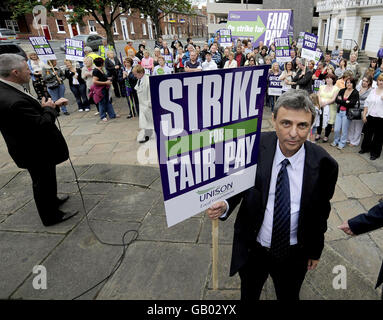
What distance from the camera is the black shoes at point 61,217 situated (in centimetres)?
334

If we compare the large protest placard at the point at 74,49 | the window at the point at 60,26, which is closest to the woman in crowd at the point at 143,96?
the large protest placard at the point at 74,49

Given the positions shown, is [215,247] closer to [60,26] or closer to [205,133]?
[205,133]

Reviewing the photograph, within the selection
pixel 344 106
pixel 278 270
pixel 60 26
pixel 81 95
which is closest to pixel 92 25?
pixel 60 26

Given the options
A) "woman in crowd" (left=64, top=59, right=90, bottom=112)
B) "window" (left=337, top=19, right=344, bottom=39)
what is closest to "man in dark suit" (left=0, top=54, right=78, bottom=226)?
"woman in crowd" (left=64, top=59, right=90, bottom=112)

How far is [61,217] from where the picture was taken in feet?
11.2

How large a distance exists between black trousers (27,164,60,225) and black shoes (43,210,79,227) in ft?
0.07

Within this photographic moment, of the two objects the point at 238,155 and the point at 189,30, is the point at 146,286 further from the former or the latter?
the point at 189,30

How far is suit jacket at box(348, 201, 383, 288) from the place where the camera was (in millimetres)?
1786

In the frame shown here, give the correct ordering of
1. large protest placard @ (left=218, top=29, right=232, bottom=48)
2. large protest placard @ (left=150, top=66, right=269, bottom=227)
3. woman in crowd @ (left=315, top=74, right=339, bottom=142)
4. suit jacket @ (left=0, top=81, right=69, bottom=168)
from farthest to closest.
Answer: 1. large protest placard @ (left=218, top=29, right=232, bottom=48)
2. woman in crowd @ (left=315, top=74, right=339, bottom=142)
3. suit jacket @ (left=0, top=81, right=69, bottom=168)
4. large protest placard @ (left=150, top=66, right=269, bottom=227)

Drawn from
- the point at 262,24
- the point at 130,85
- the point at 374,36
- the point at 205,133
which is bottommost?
the point at 130,85

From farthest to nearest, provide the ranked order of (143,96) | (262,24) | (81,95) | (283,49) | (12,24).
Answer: (12,24)
(262,24)
(81,95)
(283,49)
(143,96)

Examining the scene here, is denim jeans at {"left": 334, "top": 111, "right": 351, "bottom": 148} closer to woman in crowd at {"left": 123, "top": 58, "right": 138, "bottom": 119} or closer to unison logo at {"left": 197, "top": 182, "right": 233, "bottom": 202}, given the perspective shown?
unison logo at {"left": 197, "top": 182, "right": 233, "bottom": 202}

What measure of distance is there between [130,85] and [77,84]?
7.24 feet
